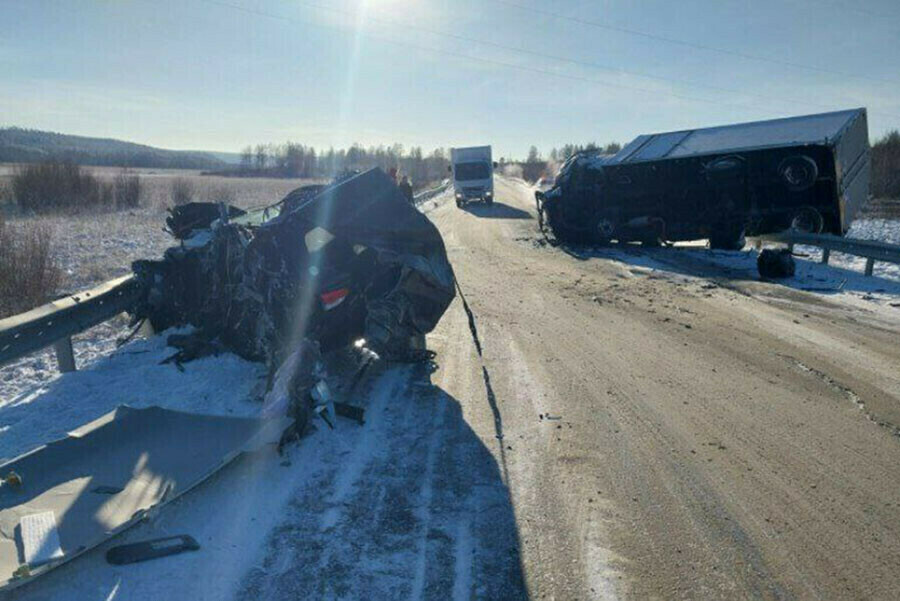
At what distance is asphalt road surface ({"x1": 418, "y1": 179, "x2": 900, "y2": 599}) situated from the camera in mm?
3201

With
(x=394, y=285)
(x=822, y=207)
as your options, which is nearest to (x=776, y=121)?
(x=822, y=207)

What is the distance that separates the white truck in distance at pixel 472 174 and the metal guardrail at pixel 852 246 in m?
18.9

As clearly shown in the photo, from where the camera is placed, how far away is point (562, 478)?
4129 millimetres

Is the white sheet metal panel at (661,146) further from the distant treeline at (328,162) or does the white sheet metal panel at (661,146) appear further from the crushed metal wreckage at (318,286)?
the distant treeline at (328,162)

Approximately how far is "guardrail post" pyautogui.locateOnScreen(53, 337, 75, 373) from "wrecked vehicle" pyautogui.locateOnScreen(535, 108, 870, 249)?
514 inches

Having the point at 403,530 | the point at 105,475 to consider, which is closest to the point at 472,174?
the point at 105,475

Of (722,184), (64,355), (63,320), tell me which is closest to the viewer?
(63,320)

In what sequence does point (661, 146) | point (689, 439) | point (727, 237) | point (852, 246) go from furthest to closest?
1. point (661, 146)
2. point (727, 237)
3. point (852, 246)
4. point (689, 439)

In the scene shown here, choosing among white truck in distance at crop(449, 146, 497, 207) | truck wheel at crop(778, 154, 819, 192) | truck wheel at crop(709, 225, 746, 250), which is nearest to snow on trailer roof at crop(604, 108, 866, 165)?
truck wheel at crop(778, 154, 819, 192)

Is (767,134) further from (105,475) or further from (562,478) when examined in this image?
(105,475)

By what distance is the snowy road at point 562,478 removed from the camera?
3105 mm

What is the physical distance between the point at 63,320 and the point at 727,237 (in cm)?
1349

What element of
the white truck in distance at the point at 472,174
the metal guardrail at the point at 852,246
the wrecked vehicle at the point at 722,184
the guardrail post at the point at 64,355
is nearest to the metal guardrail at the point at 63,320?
the guardrail post at the point at 64,355

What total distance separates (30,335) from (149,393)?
1102 millimetres
